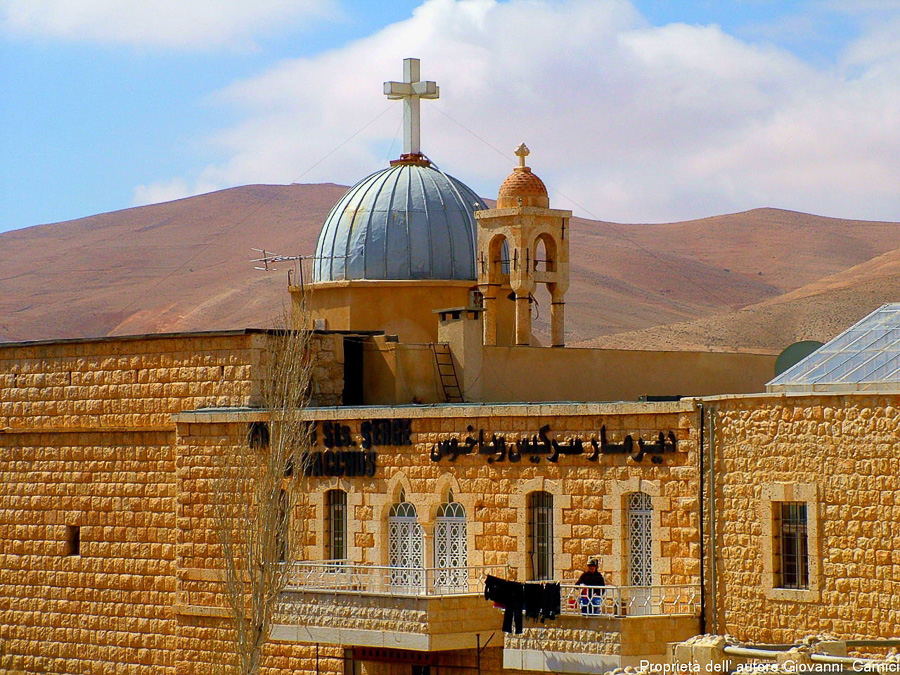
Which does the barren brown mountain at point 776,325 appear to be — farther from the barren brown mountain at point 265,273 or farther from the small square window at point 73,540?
the small square window at point 73,540

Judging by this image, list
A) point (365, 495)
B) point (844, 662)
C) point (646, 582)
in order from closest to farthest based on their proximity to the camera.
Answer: point (844, 662) → point (646, 582) → point (365, 495)

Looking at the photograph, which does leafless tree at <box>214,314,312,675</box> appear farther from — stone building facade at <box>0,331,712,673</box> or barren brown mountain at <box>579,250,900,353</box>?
barren brown mountain at <box>579,250,900,353</box>

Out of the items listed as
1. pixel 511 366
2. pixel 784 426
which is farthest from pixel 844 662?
pixel 511 366

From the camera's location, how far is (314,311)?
31094 mm

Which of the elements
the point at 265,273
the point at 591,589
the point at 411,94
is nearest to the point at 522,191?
the point at 411,94

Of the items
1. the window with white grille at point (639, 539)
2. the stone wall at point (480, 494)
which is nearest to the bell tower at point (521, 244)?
the stone wall at point (480, 494)

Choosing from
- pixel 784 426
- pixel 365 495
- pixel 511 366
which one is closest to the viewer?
pixel 784 426

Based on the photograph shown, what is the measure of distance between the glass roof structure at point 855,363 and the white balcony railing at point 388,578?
533 cm

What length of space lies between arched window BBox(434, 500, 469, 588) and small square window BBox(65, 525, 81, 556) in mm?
8365

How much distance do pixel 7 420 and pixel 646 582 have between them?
14193 mm

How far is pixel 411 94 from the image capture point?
1313 inches

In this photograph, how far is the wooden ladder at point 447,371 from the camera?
27.0 metres

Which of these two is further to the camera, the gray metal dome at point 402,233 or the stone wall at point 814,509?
the gray metal dome at point 402,233

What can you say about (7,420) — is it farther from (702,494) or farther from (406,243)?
(702,494)
